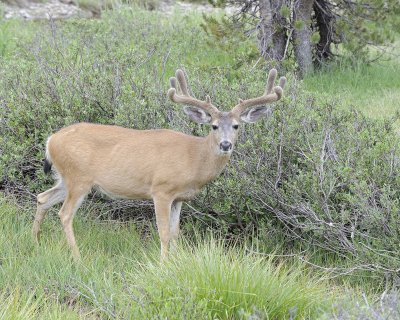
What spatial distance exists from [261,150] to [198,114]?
2.28 ft

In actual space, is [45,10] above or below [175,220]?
below

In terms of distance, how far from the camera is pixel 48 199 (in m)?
7.24

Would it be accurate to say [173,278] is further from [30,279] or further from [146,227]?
[146,227]

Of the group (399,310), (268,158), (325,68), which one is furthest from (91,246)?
(325,68)

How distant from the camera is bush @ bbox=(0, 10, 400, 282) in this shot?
6.40 m

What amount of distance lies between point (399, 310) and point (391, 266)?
1509 mm

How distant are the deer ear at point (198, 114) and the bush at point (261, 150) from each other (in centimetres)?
50

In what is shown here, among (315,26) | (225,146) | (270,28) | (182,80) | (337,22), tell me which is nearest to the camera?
(225,146)

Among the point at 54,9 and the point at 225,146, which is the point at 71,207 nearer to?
the point at 225,146

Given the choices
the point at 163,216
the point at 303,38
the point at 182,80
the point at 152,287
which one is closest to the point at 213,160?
the point at 163,216

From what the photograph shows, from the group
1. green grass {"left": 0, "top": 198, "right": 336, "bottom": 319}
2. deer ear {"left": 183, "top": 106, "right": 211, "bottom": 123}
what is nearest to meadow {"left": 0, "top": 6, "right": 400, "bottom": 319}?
green grass {"left": 0, "top": 198, "right": 336, "bottom": 319}

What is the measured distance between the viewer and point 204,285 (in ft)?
16.9

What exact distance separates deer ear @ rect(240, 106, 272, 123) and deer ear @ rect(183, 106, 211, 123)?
277 mm

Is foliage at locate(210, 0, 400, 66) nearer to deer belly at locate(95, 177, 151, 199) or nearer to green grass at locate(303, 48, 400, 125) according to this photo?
green grass at locate(303, 48, 400, 125)
